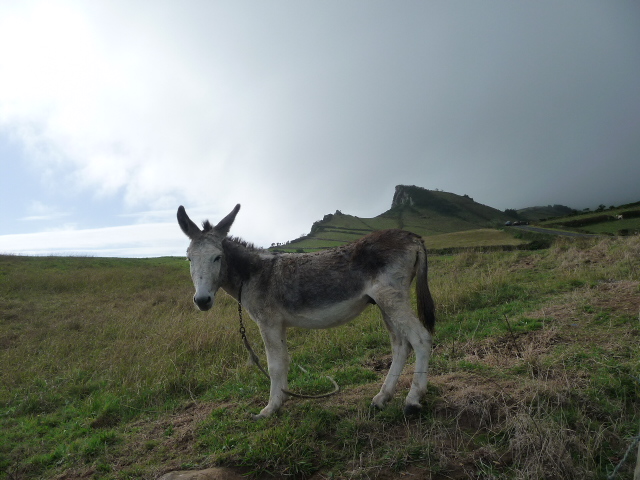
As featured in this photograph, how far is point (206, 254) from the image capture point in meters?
4.66

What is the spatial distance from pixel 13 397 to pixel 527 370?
372 inches

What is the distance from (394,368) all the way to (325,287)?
4.57 ft

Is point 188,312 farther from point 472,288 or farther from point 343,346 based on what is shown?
point 472,288

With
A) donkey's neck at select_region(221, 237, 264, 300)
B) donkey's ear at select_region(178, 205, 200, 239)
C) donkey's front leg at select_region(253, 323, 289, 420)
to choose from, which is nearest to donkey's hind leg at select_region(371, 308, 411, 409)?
donkey's front leg at select_region(253, 323, 289, 420)

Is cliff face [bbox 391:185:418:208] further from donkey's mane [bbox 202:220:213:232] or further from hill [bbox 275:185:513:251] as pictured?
donkey's mane [bbox 202:220:213:232]

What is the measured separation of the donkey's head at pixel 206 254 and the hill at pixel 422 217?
112ft

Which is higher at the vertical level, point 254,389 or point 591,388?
point 591,388

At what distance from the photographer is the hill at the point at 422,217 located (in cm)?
4834

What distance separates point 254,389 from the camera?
20.0 feet

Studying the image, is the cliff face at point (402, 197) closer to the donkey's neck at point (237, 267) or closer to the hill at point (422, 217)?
the hill at point (422, 217)

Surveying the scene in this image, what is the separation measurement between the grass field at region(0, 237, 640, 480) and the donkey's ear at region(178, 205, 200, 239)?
2.67m

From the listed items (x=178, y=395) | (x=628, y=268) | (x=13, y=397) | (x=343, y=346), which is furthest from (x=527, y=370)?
(x=13, y=397)

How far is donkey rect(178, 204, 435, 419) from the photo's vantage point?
4.28m

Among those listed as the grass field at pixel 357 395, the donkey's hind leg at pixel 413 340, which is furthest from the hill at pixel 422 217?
the donkey's hind leg at pixel 413 340
